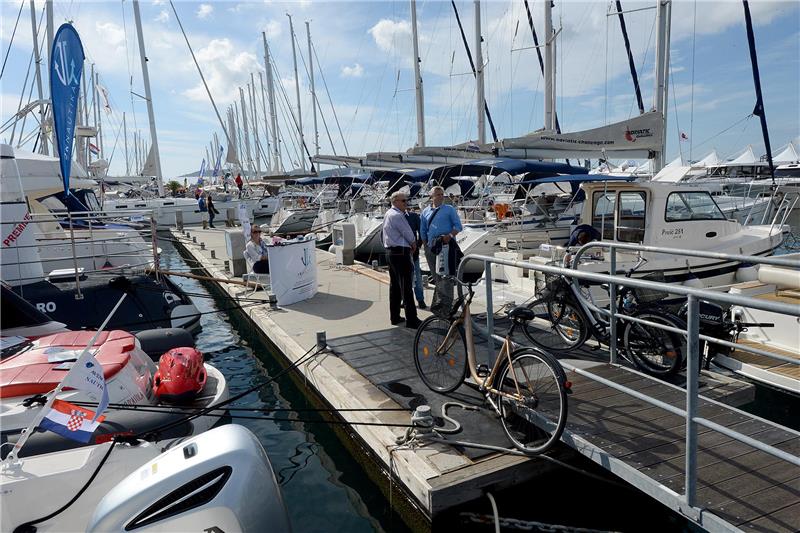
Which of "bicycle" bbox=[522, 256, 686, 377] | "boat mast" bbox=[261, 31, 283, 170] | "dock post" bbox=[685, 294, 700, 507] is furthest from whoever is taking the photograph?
"boat mast" bbox=[261, 31, 283, 170]

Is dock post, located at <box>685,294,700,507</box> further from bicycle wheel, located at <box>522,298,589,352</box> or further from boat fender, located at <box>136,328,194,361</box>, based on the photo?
boat fender, located at <box>136,328,194,361</box>

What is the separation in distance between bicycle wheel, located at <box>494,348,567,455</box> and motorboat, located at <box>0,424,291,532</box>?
180 centimetres

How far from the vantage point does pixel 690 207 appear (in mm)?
10070

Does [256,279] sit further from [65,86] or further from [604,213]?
[604,213]

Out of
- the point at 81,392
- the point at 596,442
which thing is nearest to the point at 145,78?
the point at 81,392

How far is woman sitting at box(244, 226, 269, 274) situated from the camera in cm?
1009

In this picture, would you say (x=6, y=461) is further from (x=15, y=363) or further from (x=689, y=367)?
(x=689, y=367)

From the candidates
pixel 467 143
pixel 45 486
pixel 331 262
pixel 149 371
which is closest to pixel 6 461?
pixel 45 486

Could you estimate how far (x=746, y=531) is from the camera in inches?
100

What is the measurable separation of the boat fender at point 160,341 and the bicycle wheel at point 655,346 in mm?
5277

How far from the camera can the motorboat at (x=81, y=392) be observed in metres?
3.86

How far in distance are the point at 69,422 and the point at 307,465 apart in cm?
253

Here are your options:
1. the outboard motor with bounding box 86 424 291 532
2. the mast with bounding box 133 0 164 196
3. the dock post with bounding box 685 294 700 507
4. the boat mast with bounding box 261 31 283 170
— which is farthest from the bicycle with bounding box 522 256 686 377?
the boat mast with bounding box 261 31 283 170

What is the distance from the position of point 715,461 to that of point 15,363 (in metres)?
5.44
